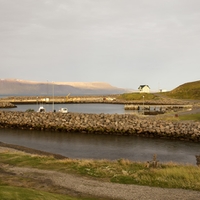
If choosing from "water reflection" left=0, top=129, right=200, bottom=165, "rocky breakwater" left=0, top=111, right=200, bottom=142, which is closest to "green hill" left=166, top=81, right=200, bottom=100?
"rocky breakwater" left=0, top=111, right=200, bottom=142

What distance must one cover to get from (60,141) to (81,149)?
7824 millimetres

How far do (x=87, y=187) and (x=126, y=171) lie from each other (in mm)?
4136

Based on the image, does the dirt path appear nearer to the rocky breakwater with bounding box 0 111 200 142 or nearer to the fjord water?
the fjord water

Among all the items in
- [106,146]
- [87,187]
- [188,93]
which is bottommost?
[106,146]

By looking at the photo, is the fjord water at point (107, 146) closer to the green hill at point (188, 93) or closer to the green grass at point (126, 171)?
the green grass at point (126, 171)

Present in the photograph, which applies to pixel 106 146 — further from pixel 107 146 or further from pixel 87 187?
pixel 87 187

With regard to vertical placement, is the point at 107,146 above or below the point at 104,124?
below

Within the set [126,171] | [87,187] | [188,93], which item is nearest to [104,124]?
[126,171]

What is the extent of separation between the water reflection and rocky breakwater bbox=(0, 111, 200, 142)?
8.03ft

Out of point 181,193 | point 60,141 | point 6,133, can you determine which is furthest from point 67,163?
point 6,133

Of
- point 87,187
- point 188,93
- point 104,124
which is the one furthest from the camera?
point 188,93

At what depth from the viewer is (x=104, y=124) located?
53.7 meters

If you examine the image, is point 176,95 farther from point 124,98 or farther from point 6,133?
point 6,133

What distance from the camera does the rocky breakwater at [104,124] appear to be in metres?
45.7
